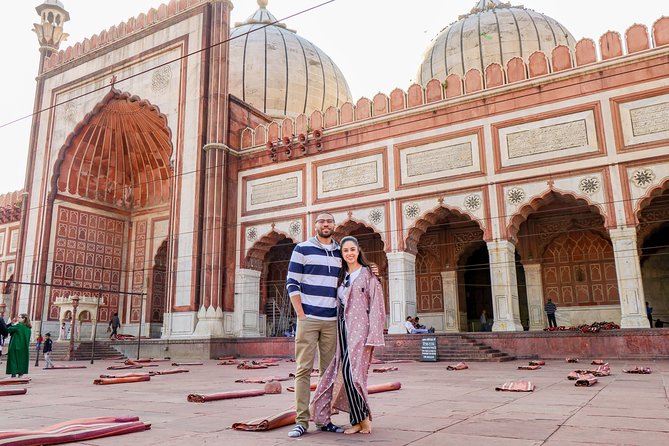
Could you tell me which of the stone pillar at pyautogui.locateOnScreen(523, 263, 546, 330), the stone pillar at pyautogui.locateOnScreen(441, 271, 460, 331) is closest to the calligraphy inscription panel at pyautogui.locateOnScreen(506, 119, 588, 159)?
the stone pillar at pyautogui.locateOnScreen(523, 263, 546, 330)

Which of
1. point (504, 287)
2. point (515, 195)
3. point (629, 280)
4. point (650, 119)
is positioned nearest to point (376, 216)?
point (515, 195)

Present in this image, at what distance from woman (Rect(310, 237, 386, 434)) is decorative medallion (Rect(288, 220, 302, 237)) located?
398 inches

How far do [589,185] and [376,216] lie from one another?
174 inches

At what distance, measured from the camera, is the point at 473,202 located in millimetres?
11023

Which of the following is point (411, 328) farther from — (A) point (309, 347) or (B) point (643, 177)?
(A) point (309, 347)

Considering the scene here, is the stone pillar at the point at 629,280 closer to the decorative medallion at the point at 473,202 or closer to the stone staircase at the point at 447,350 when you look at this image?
the stone staircase at the point at 447,350

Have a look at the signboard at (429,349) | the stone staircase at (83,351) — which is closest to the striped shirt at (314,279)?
the signboard at (429,349)

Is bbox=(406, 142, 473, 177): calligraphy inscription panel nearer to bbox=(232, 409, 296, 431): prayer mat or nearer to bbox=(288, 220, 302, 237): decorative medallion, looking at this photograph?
bbox=(288, 220, 302, 237): decorative medallion

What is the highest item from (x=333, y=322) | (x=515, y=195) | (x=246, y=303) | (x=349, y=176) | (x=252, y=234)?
(x=349, y=176)

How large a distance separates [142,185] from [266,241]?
6799 mm

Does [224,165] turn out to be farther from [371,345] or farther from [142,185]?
[371,345]

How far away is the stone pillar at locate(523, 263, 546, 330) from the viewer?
12.6 meters

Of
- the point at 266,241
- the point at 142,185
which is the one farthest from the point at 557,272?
the point at 142,185

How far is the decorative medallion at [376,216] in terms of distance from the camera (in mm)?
12062
